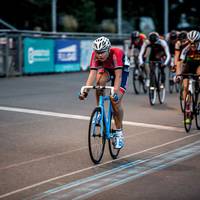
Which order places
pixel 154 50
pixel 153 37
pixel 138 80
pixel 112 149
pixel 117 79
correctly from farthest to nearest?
pixel 138 80
pixel 154 50
pixel 153 37
pixel 112 149
pixel 117 79

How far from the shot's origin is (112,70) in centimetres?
948

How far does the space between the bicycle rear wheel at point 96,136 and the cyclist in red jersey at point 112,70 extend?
1.06 ft

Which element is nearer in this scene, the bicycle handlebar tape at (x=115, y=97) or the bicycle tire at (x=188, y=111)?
the bicycle handlebar tape at (x=115, y=97)

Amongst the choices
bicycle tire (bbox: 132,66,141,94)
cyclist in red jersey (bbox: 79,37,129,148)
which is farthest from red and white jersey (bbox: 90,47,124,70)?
bicycle tire (bbox: 132,66,141,94)

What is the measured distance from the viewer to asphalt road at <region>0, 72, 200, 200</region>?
24.3 feet

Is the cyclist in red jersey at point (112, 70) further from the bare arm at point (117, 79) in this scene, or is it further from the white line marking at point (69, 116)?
the white line marking at point (69, 116)

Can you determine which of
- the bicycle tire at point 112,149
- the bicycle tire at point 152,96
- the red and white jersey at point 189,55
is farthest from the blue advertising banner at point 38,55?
the bicycle tire at point 112,149

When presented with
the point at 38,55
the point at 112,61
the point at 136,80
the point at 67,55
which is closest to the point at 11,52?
the point at 38,55

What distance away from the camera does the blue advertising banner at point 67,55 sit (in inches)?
1095

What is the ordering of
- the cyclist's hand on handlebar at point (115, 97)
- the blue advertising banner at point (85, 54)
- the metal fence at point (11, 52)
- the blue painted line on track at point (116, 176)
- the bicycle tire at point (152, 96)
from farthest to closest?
the blue advertising banner at point (85, 54), the metal fence at point (11, 52), the bicycle tire at point (152, 96), the cyclist's hand on handlebar at point (115, 97), the blue painted line on track at point (116, 176)

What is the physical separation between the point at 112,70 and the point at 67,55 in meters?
19.0

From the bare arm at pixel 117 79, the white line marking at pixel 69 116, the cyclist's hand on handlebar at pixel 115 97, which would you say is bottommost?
the white line marking at pixel 69 116

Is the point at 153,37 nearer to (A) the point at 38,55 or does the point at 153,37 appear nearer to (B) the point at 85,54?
(A) the point at 38,55

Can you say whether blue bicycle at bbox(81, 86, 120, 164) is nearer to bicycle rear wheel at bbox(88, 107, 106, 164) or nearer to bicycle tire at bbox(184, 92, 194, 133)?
bicycle rear wheel at bbox(88, 107, 106, 164)
